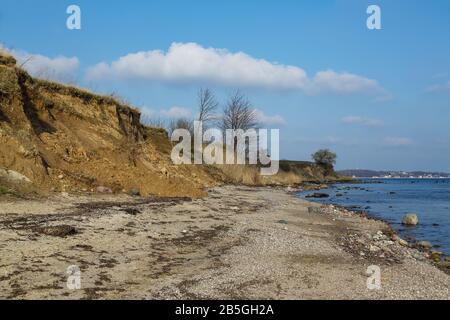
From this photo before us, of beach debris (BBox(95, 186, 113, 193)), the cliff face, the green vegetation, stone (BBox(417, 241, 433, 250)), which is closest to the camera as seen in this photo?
stone (BBox(417, 241, 433, 250))

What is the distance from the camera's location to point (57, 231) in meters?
9.76

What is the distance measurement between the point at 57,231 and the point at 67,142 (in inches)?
459

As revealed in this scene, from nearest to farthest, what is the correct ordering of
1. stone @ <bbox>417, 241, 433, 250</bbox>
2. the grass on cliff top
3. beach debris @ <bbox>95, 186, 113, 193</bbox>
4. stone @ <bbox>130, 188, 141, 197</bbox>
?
1. stone @ <bbox>417, 241, 433, 250</bbox>
2. beach debris @ <bbox>95, 186, 113, 193</bbox>
3. stone @ <bbox>130, 188, 141, 197</bbox>
4. the grass on cliff top

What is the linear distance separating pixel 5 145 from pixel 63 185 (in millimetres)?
2458

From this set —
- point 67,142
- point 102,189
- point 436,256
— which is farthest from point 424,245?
point 67,142

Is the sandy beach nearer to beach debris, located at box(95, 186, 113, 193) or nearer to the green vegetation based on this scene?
beach debris, located at box(95, 186, 113, 193)

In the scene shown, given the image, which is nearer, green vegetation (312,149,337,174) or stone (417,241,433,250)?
stone (417,241,433,250)

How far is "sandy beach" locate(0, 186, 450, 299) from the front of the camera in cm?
712

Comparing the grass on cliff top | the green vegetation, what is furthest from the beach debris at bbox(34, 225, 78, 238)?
the green vegetation

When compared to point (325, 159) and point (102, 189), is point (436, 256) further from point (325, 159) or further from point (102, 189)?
point (325, 159)

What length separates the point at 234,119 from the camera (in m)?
64.1

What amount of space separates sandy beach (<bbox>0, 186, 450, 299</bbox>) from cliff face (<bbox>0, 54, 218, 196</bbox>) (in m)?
2.46

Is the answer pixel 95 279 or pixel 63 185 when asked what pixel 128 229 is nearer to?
pixel 95 279
